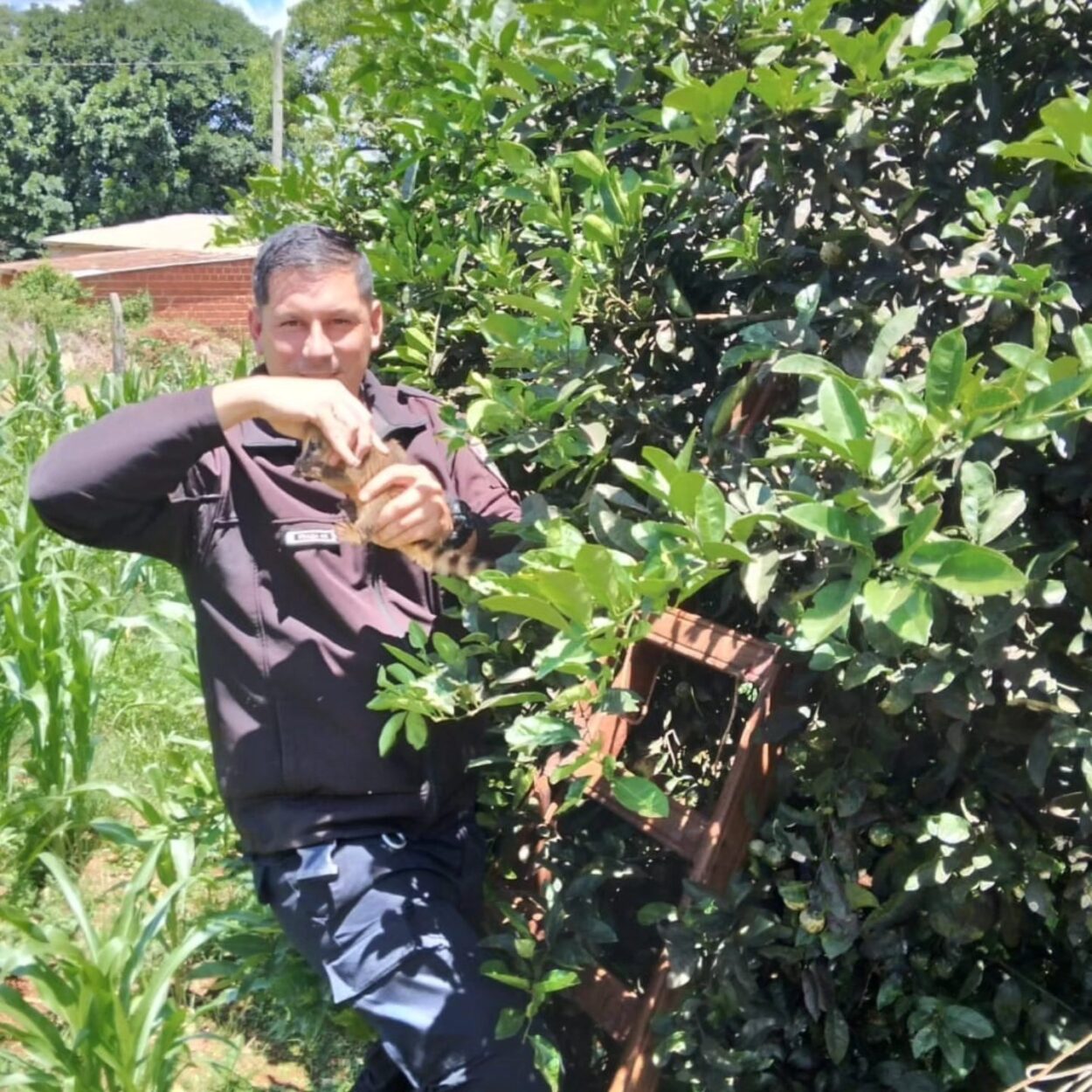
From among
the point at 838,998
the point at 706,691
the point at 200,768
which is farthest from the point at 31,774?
the point at 838,998

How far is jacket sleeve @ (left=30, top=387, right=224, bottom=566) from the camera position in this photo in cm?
200

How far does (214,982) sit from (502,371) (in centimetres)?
159

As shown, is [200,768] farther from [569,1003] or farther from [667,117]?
[667,117]

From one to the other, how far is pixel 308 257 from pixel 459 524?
1.93 ft

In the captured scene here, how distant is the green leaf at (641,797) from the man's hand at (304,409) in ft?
2.03

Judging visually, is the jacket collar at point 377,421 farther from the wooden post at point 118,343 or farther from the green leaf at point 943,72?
the wooden post at point 118,343

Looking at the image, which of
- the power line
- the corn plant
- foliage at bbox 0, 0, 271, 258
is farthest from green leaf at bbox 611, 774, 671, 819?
the power line

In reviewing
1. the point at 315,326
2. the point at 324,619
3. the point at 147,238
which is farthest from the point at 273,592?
the point at 147,238

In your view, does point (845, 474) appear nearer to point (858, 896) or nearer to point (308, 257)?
point (858, 896)

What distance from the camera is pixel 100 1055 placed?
7.73ft

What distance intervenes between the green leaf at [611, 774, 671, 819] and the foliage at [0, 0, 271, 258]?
3826 cm

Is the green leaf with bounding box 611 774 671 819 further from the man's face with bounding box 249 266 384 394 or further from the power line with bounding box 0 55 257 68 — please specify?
the power line with bounding box 0 55 257 68

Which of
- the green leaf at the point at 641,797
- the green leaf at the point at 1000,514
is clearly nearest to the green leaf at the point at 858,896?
the green leaf at the point at 641,797

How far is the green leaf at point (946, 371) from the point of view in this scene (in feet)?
3.82
